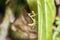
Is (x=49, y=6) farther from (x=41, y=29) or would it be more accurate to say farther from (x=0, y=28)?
(x=0, y=28)

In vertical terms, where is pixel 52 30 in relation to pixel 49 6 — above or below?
below

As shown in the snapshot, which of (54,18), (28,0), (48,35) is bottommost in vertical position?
(48,35)

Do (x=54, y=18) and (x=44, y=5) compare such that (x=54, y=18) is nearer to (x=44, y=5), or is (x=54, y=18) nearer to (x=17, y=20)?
(x=44, y=5)

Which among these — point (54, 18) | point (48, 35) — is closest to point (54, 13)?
point (54, 18)

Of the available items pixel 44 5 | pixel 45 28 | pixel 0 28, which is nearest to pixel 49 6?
pixel 44 5

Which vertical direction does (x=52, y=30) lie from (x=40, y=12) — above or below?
below
